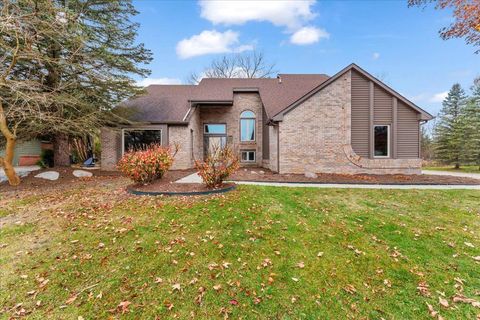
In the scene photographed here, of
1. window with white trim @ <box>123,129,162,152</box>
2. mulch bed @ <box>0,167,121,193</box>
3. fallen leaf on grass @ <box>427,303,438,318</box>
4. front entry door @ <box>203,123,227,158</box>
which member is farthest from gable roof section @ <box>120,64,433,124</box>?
fallen leaf on grass @ <box>427,303,438,318</box>

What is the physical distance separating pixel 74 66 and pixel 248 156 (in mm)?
11476

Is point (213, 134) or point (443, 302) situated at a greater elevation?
point (213, 134)

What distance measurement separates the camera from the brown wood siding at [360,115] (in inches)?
455

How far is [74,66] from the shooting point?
9.88 meters

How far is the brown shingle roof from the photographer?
14.4 m

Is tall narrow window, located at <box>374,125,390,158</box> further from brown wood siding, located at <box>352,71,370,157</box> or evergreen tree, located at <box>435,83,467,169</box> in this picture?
evergreen tree, located at <box>435,83,467,169</box>

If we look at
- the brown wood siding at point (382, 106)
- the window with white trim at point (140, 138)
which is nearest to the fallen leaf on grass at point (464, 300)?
the brown wood siding at point (382, 106)

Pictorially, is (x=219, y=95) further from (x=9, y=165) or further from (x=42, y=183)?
(x=9, y=165)

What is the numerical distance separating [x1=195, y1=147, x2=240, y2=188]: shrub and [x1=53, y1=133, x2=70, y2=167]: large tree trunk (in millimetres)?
9625

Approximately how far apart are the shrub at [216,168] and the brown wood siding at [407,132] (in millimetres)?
9715

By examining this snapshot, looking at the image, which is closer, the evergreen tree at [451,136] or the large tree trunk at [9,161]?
the large tree trunk at [9,161]

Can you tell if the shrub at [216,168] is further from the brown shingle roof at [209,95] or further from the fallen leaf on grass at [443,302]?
the brown shingle roof at [209,95]

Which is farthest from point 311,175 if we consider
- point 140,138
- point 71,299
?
point 140,138

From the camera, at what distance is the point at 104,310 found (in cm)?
282
